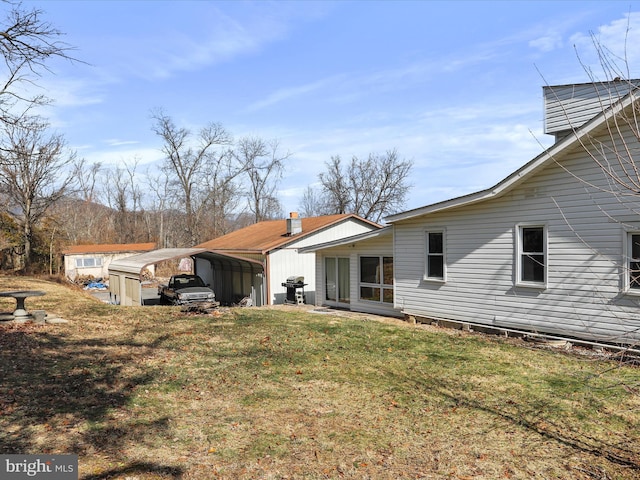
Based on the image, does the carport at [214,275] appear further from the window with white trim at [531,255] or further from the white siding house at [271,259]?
the window with white trim at [531,255]

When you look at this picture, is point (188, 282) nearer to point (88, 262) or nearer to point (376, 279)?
point (376, 279)

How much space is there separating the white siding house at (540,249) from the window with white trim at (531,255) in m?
0.03

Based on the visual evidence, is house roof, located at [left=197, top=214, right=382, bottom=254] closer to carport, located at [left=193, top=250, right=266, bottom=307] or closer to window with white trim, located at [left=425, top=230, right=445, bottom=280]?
carport, located at [left=193, top=250, right=266, bottom=307]

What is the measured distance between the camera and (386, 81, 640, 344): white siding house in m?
10.9

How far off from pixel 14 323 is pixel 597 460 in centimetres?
1312

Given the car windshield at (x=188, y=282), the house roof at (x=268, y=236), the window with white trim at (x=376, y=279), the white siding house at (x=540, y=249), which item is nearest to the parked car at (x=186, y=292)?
the car windshield at (x=188, y=282)

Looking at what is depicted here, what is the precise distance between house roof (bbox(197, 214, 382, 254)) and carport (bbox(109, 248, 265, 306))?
0.88 metres

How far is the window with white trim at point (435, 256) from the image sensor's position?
50.3 ft

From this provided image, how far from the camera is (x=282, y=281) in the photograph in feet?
79.1

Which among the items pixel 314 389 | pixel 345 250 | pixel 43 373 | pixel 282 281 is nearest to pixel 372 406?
pixel 314 389

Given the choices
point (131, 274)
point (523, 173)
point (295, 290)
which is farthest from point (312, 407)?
point (131, 274)

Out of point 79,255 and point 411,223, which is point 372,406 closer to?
point 411,223

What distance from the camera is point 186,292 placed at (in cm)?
2119

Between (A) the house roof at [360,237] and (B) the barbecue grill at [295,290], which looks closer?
(A) the house roof at [360,237]
